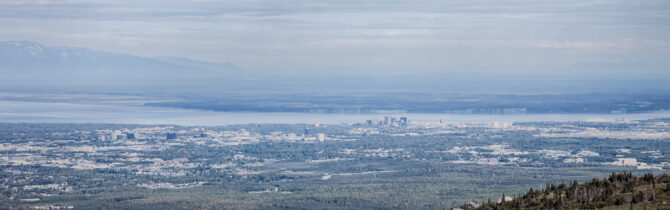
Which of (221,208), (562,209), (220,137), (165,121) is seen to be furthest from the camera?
(165,121)

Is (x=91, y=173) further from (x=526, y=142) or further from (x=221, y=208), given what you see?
(x=526, y=142)

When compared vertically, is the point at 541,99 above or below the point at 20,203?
above

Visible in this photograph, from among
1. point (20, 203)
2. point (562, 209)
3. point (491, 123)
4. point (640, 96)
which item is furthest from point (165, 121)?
point (562, 209)

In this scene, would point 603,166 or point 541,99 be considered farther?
point 541,99

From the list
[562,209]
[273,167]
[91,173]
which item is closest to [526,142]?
[273,167]

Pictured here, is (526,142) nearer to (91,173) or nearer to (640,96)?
(91,173)

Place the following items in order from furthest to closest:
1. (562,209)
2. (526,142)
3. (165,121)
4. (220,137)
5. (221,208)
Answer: (165,121), (220,137), (526,142), (221,208), (562,209)
